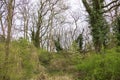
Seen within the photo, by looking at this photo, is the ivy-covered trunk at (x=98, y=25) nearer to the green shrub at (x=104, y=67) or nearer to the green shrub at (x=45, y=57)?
the green shrub at (x=104, y=67)

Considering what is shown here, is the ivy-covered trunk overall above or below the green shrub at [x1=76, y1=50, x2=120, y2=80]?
above

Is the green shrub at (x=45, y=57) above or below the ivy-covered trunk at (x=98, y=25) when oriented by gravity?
below

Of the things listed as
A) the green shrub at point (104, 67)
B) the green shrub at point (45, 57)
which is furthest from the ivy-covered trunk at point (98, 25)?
the green shrub at point (45, 57)

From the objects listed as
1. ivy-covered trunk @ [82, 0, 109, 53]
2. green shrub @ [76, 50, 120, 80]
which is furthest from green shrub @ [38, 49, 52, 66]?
green shrub @ [76, 50, 120, 80]

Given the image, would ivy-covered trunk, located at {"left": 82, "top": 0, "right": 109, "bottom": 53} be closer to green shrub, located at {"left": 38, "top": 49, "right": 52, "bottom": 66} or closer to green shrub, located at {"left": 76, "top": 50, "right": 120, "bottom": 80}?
green shrub, located at {"left": 76, "top": 50, "right": 120, "bottom": 80}

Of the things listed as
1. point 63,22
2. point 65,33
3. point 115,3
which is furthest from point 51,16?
point 65,33

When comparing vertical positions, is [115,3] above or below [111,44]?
above

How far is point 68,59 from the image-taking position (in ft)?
97.8

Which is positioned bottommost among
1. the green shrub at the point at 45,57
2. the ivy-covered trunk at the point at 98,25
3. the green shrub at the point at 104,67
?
the green shrub at the point at 104,67

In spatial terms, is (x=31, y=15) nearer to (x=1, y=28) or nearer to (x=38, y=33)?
(x=38, y=33)

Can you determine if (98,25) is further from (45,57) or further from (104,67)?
(45,57)

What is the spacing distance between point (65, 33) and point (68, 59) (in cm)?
3712

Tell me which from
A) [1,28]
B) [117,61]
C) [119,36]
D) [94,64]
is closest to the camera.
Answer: [117,61]

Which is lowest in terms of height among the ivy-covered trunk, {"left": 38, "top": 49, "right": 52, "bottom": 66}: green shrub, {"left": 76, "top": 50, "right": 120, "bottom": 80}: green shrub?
{"left": 76, "top": 50, "right": 120, "bottom": 80}: green shrub
